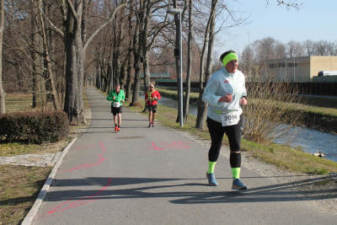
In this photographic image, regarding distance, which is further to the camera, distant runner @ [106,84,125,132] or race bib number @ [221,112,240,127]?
distant runner @ [106,84,125,132]

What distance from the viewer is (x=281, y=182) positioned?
6.15 metres

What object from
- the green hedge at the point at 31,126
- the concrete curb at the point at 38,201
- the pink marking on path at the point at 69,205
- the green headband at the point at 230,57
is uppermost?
the green headband at the point at 230,57

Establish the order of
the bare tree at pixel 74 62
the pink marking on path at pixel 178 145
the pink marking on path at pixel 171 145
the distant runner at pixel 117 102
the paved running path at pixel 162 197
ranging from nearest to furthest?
the paved running path at pixel 162 197, the pink marking on path at pixel 171 145, the pink marking on path at pixel 178 145, the distant runner at pixel 117 102, the bare tree at pixel 74 62

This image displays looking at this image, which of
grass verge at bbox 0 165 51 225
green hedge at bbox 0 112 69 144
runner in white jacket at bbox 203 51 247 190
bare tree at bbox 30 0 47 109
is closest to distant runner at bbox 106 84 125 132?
green hedge at bbox 0 112 69 144

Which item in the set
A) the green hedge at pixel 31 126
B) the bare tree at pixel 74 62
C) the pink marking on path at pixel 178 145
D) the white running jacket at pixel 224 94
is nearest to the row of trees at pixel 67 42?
the bare tree at pixel 74 62

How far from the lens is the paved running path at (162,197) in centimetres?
464

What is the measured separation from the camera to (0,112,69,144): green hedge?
11516 mm

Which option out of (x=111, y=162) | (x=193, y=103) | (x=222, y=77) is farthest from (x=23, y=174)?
(x=193, y=103)

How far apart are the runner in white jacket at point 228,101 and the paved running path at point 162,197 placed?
0.60 m

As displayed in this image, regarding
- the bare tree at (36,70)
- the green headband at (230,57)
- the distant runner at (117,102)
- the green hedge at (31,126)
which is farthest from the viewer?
the bare tree at (36,70)

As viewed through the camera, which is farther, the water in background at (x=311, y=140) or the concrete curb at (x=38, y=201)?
the water in background at (x=311, y=140)

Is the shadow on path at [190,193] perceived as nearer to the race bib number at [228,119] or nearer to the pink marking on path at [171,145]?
the race bib number at [228,119]

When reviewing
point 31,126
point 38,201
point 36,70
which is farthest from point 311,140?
point 38,201

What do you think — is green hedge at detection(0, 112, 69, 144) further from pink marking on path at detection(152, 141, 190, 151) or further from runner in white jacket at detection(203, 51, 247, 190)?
runner in white jacket at detection(203, 51, 247, 190)
